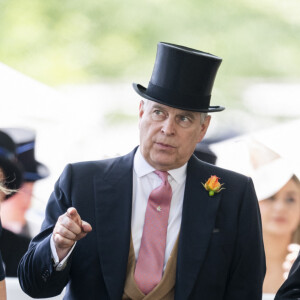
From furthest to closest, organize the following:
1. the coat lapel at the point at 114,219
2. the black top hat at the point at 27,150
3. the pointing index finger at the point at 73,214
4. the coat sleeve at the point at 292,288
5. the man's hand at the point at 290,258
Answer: the man's hand at the point at 290,258
the black top hat at the point at 27,150
the coat lapel at the point at 114,219
the coat sleeve at the point at 292,288
the pointing index finger at the point at 73,214

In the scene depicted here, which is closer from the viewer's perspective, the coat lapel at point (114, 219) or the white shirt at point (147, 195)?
the coat lapel at point (114, 219)

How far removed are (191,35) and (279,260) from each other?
50.7 inches

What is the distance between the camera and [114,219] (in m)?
2.40

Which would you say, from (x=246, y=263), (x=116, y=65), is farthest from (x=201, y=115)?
(x=116, y=65)

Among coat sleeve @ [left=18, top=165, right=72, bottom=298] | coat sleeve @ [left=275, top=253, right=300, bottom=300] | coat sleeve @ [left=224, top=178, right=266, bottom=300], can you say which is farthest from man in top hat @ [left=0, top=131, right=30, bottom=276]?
coat sleeve @ [left=275, top=253, right=300, bottom=300]

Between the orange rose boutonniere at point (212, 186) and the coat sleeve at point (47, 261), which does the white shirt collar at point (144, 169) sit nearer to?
the orange rose boutonniere at point (212, 186)

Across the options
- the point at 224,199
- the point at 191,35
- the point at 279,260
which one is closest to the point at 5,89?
the point at 191,35

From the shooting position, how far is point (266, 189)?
3.46 m

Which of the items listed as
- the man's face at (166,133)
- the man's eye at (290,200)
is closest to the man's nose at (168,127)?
the man's face at (166,133)

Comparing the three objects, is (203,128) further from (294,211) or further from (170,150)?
(294,211)

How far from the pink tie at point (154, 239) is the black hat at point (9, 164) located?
1147mm

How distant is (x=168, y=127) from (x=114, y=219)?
39 cm

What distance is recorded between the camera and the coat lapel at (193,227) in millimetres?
2352

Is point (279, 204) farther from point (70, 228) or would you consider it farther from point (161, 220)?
point (70, 228)
